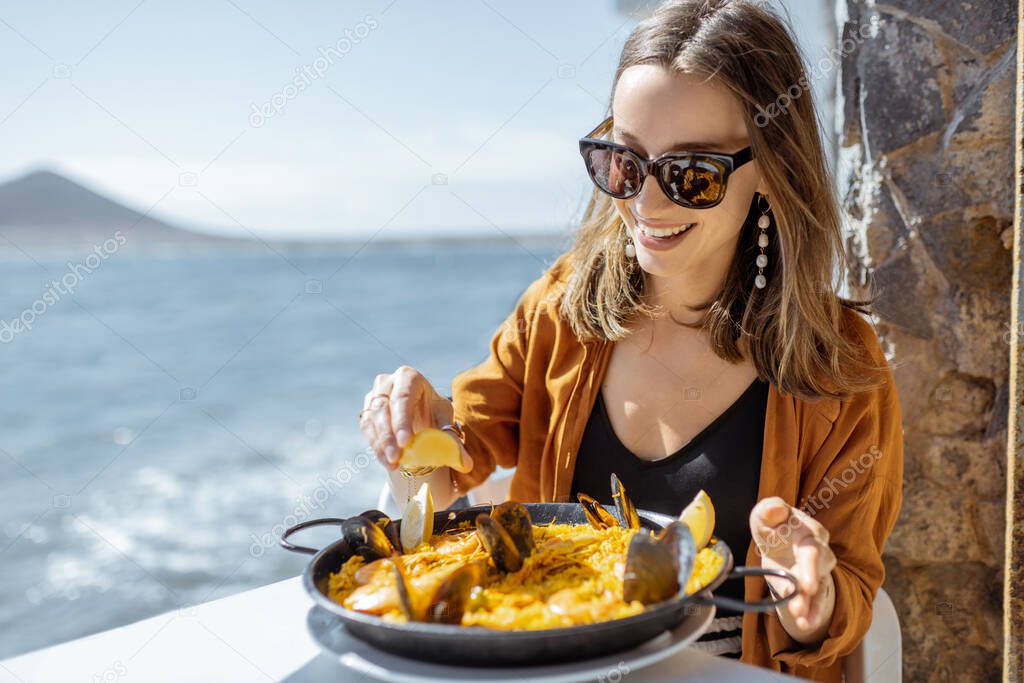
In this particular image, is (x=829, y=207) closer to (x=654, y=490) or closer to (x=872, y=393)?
(x=872, y=393)

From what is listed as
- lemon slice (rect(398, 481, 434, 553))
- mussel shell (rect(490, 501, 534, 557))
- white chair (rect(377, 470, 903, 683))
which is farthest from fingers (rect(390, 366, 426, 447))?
white chair (rect(377, 470, 903, 683))

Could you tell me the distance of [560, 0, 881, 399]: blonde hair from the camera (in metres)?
1.67

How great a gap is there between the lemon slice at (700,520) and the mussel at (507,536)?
242 mm

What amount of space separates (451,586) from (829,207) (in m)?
1.32

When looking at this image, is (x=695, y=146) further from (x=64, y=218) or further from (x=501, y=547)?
(x=64, y=218)

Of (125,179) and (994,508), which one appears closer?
(994,508)

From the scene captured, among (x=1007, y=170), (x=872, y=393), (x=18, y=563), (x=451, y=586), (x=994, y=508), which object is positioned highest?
(x=1007, y=170)

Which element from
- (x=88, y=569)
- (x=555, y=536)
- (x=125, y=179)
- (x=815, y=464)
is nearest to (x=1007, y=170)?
(x=815, y=464)

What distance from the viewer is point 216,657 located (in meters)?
1.26

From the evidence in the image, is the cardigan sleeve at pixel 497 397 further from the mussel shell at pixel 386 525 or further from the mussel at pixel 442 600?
the mussel at pixel 442 600

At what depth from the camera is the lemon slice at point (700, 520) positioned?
1.19 metres

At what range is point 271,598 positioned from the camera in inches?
58.5

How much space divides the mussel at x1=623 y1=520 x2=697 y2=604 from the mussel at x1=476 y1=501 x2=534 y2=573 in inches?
9.0

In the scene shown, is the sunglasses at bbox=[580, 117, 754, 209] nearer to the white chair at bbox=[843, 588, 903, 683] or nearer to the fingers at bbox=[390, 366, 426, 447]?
the fingers at bbox=[390, 366, 426, 447]
